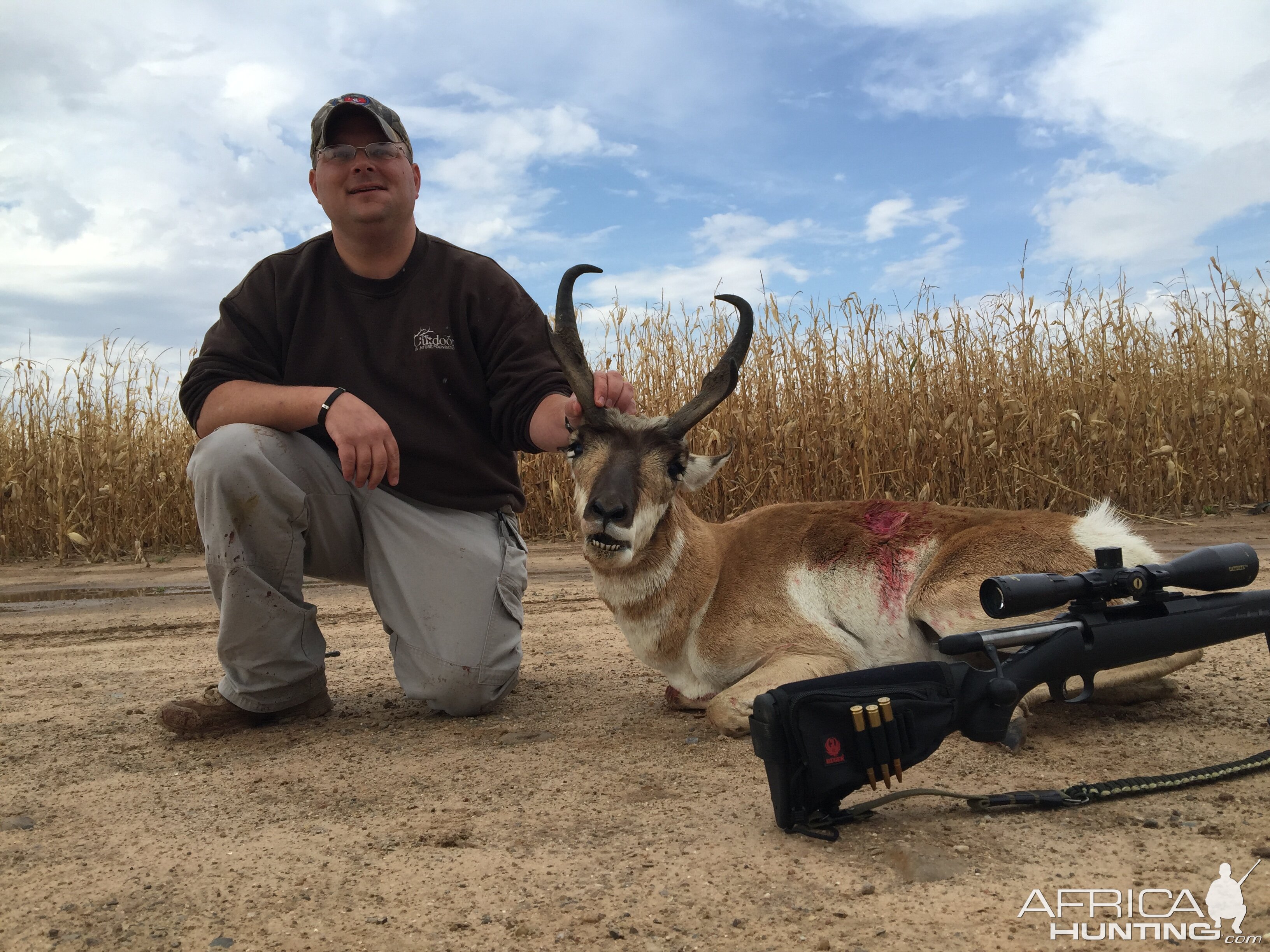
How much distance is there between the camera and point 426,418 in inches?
178

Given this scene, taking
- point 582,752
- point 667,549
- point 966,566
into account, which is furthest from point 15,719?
point 966,566

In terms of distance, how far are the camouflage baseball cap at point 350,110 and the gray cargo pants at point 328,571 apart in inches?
59.8

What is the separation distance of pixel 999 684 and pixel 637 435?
210cm

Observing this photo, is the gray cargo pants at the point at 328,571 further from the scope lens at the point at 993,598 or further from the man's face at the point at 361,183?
the scope lens at the point at 993,598

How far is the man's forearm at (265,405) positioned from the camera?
414 centimetres

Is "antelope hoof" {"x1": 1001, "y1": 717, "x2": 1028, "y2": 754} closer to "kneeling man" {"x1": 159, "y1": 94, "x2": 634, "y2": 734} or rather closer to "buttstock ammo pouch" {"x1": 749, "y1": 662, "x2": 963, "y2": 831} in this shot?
"buttstock ammo pouch" {"x1": 749, "y1": 662, "x2": 963, "y2": 831}

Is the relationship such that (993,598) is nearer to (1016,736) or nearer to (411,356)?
(1016,736)

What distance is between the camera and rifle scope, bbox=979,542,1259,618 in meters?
2.90

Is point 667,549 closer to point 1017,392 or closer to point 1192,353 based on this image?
point 1017,392

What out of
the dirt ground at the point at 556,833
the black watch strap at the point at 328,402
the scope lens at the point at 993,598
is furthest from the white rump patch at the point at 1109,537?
the black watch strap at the point at 328,402

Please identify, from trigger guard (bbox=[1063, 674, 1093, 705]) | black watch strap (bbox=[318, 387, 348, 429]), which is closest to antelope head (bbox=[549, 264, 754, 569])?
black watch strap (bbox=[318, 387, 348, 429])

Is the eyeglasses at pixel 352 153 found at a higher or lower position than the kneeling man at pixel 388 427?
higher

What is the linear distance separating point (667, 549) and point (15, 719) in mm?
3325

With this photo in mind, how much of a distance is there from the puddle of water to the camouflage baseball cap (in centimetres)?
545
